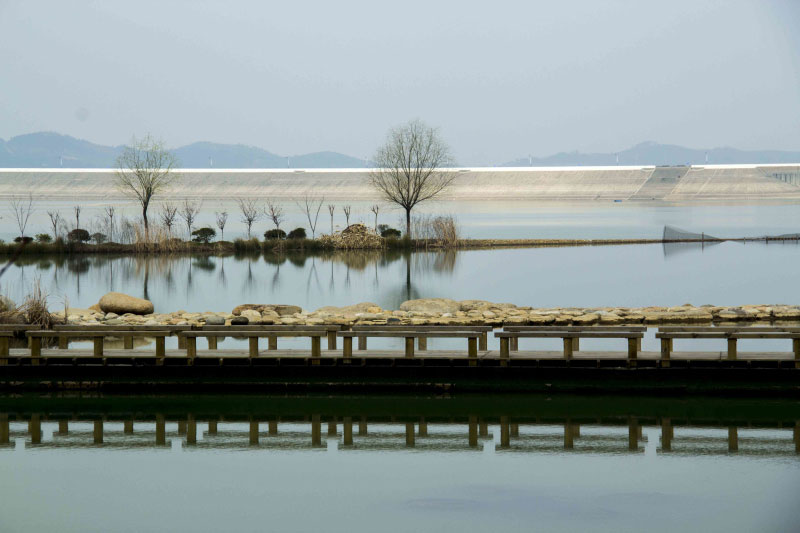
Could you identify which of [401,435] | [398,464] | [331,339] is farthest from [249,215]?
[398,464]

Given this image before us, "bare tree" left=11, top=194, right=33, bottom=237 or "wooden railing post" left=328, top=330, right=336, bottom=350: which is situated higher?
"bare tree" left=11, top=194, right=33, bottom=237

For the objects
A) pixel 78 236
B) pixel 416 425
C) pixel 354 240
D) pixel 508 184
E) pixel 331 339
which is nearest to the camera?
pixel 416 425

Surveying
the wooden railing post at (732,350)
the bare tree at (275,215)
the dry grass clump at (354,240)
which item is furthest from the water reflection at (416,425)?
the dry grass clump at (354,240)

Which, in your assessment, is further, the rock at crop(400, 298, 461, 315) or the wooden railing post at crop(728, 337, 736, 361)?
the rock at crop(400, 298, 461, 315)

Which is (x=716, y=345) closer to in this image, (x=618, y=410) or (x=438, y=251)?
(x=618, y=410)

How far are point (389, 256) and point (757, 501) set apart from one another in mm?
30092

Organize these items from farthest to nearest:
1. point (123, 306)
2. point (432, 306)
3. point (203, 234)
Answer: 1. point (203, 234)
2. point (432, 306)
3. point (123, 306)

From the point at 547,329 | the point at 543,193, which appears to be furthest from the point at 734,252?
the point at 543,193

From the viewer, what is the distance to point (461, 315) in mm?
19719

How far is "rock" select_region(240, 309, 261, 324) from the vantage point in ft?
62.8

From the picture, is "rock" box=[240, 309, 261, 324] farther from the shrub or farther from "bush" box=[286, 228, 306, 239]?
the shrub

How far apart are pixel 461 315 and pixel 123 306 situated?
21.0 feet

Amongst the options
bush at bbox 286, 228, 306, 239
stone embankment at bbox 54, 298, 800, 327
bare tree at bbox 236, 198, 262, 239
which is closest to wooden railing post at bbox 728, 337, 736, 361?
stone embankment at bbox 54, 298, 800, 327

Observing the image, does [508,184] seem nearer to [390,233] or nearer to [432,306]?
[390,233]
